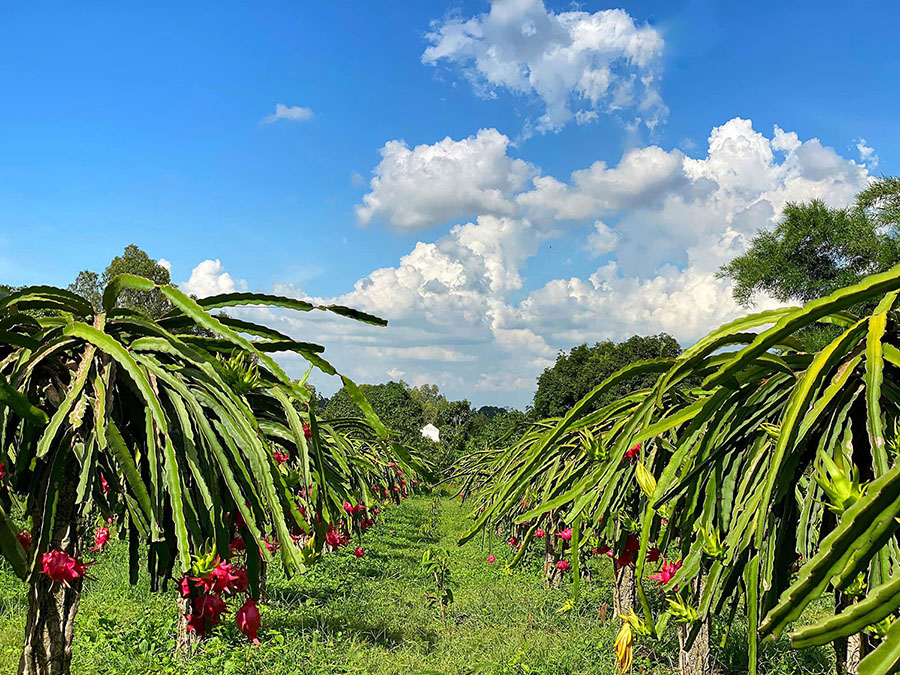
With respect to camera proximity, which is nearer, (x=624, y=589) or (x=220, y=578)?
(x=220, y=578)

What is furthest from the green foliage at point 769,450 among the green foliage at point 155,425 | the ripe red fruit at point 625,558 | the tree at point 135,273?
the tree at point 135,273

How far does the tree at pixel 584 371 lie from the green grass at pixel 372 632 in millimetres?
18140

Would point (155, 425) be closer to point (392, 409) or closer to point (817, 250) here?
point (817, 250)

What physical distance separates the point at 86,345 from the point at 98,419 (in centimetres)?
34

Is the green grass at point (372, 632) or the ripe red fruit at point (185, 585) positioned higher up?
the ripe red fruit at point (185, 585)

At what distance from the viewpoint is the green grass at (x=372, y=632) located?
5332 millimetres

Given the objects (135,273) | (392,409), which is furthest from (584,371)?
(135,273)

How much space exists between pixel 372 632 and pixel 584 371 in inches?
894

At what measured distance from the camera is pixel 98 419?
5.30 ft

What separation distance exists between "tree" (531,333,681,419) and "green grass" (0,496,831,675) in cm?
1814

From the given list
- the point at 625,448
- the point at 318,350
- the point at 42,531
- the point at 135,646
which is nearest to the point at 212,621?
the point at 42,531

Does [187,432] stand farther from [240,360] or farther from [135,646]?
[135,646]

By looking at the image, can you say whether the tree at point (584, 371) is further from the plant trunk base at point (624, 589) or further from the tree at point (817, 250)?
the plant trunk base at point (624, 589)

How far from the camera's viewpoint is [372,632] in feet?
21.6
